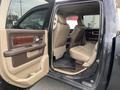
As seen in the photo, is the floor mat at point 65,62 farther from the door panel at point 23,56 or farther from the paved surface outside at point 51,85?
the door panel at point 23,56

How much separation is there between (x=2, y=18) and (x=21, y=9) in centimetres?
52

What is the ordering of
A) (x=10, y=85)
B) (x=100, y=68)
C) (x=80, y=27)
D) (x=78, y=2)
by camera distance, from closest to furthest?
(x=10, y=85) → (x=100, y=68) → (x=78, y=2) → (x=80, y=27)

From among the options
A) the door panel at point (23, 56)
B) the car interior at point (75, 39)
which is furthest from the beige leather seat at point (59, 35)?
the door panel at point (23, 56)

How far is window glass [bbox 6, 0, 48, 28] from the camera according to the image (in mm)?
1798

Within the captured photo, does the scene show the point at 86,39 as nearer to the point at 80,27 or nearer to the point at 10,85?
the point at 80,27

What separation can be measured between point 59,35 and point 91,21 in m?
1.06

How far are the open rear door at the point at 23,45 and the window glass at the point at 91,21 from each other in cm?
122

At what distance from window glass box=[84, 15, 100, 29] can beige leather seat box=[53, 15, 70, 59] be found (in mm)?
683

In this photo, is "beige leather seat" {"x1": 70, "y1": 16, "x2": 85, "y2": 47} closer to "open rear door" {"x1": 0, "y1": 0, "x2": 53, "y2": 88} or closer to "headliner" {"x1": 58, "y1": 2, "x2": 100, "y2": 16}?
"headliner" {"x1": 58, "y1": 2, "x2": 100, "y2": 16}

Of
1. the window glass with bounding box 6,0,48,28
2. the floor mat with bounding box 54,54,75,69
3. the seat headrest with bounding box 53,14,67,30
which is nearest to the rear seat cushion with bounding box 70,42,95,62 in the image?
the floor mat with bounding box 54,54,75,69

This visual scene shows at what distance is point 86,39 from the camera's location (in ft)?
13.0

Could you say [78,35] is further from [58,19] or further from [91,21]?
[58,19]

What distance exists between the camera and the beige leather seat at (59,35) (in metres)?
2.75

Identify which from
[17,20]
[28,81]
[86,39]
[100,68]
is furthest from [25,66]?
[86,39]
